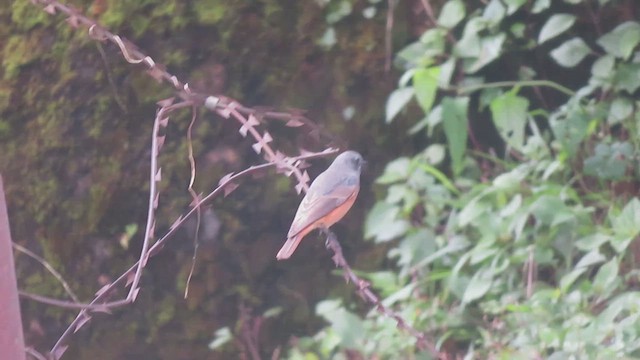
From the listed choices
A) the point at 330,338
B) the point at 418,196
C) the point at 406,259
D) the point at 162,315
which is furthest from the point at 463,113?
the point at 162,315

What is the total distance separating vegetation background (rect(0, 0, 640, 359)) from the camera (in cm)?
312

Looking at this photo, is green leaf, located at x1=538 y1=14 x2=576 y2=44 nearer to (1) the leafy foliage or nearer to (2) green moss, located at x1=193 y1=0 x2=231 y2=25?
(1) the leafy foliage

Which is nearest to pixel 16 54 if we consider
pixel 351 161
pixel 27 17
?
pixel 27 17

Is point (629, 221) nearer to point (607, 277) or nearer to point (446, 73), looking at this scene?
point (607, 277)

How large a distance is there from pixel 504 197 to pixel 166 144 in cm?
114

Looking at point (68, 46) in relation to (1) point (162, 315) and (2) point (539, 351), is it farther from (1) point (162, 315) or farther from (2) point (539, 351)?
(2) point (539, 351)

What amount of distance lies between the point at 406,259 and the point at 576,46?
0.90 m

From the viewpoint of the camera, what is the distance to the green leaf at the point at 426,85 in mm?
3100

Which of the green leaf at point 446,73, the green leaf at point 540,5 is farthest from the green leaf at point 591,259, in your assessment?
the green leaf at point 540,5

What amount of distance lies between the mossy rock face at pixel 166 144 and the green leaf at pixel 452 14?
10.0 inches

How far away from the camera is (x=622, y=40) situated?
3152 mm

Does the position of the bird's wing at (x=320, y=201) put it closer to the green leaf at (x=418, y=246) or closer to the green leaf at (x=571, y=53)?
the green leaf at (x=418, y=246)

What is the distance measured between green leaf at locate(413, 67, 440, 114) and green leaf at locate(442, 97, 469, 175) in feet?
0.32

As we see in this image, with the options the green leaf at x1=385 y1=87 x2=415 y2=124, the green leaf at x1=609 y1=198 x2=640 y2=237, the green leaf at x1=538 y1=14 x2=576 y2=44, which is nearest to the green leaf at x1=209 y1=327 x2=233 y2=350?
the green leaf at x1=385 y1=87 x2=415 y2=124
